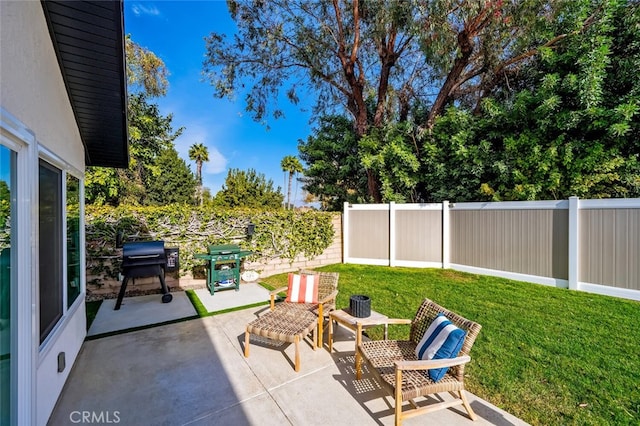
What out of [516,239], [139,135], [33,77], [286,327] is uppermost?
[139,135]

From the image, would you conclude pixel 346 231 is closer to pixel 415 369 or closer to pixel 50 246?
pixel 415 369

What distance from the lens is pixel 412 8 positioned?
792cm

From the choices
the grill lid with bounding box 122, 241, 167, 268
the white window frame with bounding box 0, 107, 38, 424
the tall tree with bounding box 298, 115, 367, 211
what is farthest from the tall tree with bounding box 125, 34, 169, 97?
the white window frame with bounding box 0, 107, 38, 424

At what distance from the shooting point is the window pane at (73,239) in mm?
3471

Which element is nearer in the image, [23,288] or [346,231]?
[23,288]

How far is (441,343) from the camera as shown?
8.60 ft

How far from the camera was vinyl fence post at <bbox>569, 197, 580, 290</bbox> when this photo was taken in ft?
20.2

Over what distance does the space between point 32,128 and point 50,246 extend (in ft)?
4.18

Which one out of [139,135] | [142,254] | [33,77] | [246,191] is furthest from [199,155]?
[33,77]

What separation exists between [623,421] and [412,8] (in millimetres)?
9449

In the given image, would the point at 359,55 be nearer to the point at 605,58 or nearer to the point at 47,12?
the point at 605,58

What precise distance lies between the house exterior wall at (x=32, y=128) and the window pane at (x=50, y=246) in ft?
0.44

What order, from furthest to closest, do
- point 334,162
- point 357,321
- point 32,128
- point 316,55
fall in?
point 334,162
point 316,55
point 357,321
point 32,128

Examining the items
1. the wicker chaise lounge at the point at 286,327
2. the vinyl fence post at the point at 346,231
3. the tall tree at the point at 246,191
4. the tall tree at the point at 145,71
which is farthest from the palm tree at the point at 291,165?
the wicker chaise lounge at the point at 286,327
